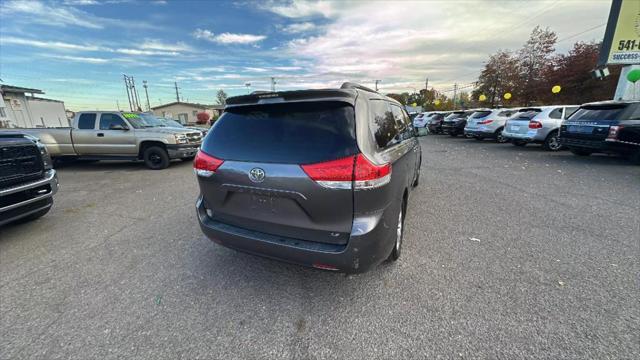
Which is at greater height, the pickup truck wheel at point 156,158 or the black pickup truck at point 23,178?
the black pickup truck at point 23,178

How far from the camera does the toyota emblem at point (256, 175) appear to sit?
6.90 ft

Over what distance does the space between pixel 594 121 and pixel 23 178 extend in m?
12.2

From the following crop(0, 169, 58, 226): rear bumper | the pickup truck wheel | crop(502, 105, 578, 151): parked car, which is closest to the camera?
crop(0, 169, 58, 226): rear bumper

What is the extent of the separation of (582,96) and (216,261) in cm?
3329

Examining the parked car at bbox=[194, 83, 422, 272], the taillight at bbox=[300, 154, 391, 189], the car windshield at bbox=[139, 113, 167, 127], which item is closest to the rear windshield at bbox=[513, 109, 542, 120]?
the parked car at bbox=[194, 83, 422, 272]

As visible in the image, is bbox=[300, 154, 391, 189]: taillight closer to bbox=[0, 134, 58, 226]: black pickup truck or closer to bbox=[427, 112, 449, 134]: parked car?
bbox=[0, 134, 58, 226]: black pickup truck

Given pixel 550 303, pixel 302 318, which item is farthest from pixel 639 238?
pixel 302 318

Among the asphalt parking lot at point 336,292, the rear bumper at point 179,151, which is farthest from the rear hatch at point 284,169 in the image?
the rear bumper at point 179,151

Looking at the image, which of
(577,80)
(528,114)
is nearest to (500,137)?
(528,114)

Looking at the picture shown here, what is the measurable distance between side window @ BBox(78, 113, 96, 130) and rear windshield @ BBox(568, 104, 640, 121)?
14502mm

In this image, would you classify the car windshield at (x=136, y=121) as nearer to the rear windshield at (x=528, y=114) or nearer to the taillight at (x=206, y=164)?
the taillight at (x=206, y=164)

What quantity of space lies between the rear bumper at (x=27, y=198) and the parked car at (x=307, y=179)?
109 inches

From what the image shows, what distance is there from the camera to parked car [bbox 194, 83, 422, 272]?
1.96 m

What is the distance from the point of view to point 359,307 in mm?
2264
